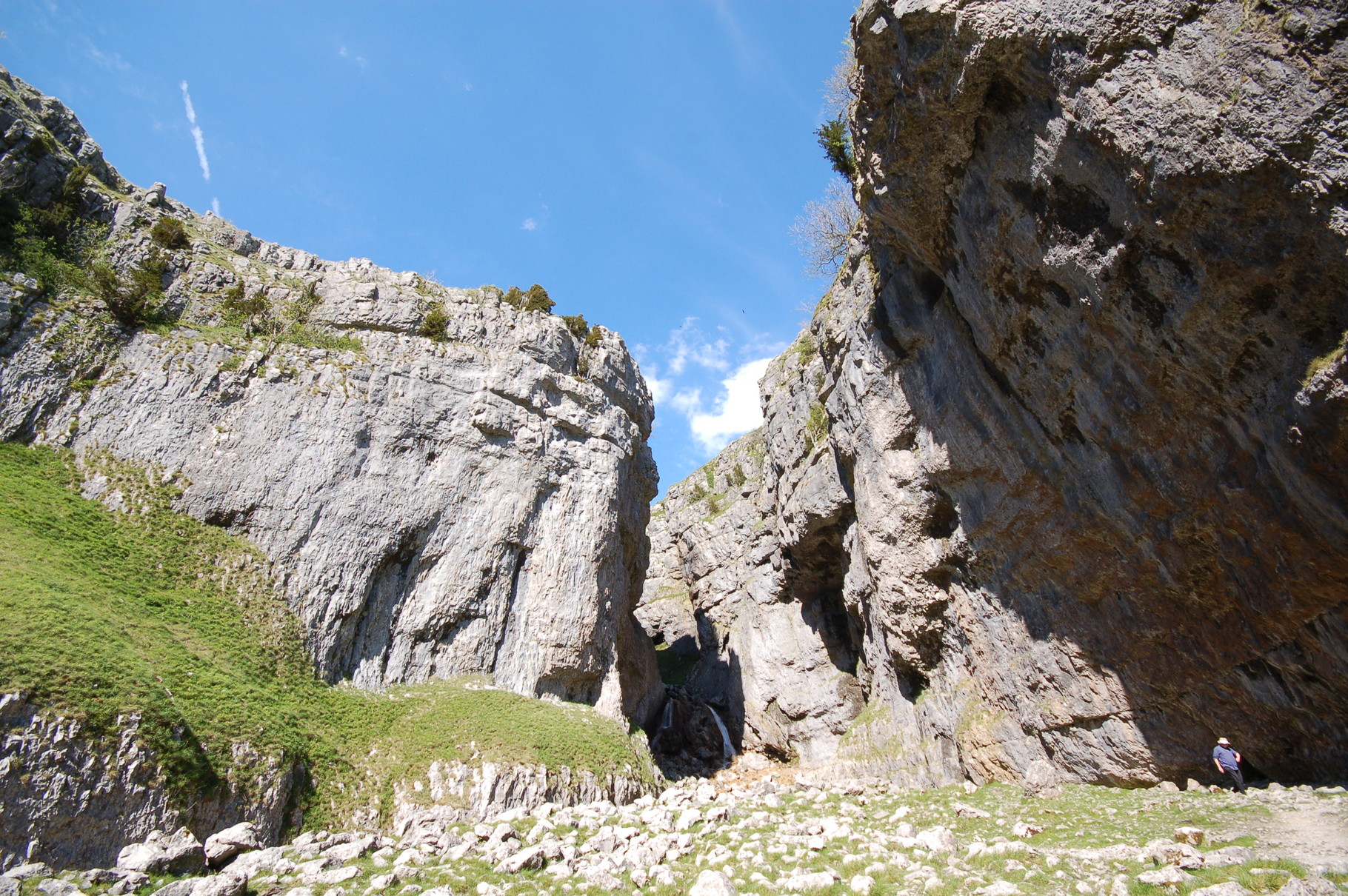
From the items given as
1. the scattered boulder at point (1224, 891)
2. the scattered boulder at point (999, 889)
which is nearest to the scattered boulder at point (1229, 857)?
the scattered boulder at point (1224, 891)

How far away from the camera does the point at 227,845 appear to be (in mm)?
10789

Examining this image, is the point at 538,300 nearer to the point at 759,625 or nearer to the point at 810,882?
the point at 759,625

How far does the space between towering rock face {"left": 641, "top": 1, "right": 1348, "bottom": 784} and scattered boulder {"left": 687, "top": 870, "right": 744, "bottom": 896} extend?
12029mm

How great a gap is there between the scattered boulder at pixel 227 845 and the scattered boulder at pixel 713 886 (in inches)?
337

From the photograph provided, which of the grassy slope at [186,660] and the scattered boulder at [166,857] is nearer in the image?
the scattered boulder at [166,857]

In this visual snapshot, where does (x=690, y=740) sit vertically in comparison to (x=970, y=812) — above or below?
above

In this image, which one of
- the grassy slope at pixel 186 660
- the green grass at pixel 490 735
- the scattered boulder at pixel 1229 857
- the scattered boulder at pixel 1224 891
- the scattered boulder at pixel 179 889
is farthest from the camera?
the green grass at pixel 490 735

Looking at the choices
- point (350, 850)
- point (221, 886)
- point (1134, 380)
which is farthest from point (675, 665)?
Result: point (221, 886)

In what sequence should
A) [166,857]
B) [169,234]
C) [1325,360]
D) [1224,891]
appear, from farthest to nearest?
[169,234] < [1325,360] < [166,857] < [1224,891]

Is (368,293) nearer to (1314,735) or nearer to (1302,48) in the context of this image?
(1302,48)

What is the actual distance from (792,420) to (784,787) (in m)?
19.8

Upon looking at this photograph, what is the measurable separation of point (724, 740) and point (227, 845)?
28.9m

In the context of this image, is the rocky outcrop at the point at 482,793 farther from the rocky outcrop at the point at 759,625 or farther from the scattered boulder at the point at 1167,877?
the rocky outcrop at the point at 759,625

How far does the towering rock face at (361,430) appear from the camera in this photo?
2284 centimetres
